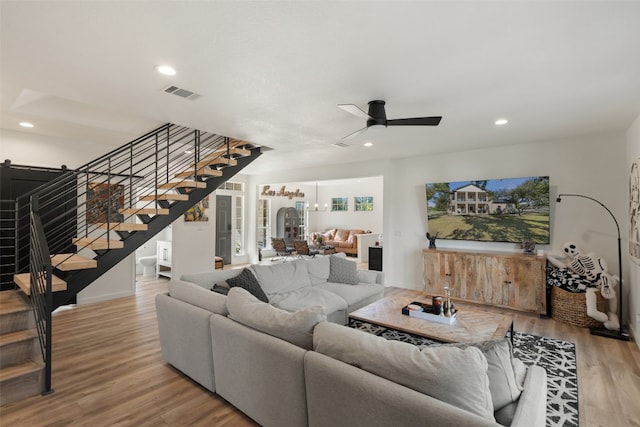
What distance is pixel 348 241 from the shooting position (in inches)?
446

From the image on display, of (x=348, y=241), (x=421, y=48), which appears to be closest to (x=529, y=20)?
(x=421, y=48)

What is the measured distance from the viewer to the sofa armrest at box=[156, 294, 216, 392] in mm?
2562

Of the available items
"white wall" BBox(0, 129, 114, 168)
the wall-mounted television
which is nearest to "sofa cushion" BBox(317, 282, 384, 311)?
the wall-mounted television

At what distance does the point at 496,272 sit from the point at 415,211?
1.89m

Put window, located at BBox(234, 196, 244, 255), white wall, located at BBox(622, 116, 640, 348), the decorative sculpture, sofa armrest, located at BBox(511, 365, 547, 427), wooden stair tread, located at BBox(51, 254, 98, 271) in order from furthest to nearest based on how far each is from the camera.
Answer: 1. window, located at BBox(234, 196, 244, 255)
2. the decorative sculpture
3. white wall, located at BBox(622, 116, 640, 348)
4. wooden stair tread, located at BBox(51, 254, 98, 271)
5. sofa armrest, located at BBox(511, 365, 547, 427)

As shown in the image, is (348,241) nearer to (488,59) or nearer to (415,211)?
(415,211)

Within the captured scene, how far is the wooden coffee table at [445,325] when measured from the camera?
2758 millimetres

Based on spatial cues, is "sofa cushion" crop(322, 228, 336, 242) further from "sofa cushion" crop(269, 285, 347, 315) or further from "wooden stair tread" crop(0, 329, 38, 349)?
"wooden stair tread" crop(0, 329, 38, 349)

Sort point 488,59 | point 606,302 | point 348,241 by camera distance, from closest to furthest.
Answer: point 488,59 < point 606,302 < point 348,241

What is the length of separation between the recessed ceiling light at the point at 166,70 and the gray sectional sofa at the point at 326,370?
192 centimetres

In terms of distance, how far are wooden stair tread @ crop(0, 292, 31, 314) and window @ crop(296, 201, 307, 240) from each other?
9.58 metres

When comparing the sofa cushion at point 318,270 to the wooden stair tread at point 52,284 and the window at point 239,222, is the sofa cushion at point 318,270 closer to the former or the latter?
the wooden stair tread at point 52,284

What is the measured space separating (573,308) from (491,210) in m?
1.84

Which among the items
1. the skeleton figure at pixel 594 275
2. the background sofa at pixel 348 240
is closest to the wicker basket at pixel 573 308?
the skeleton figure at pixel 594 275
